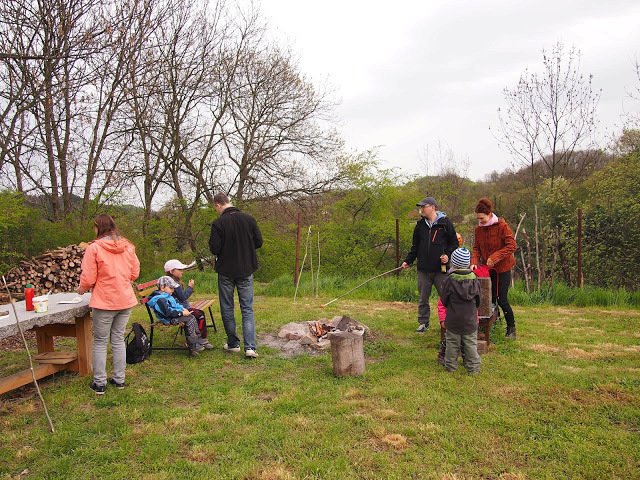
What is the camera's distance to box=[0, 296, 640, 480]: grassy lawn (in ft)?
9.07

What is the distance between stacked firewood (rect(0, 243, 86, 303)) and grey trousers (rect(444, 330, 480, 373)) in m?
6.63

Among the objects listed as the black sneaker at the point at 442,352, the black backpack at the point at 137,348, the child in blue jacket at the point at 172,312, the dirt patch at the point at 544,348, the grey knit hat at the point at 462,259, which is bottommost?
the dirt patch at the point at 544,348

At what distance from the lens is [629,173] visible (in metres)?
10.4

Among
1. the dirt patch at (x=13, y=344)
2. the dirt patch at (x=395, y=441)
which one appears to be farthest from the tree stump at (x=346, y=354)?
the dirt patch at (x=13, y=344)

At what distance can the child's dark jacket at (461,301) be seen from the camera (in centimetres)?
427

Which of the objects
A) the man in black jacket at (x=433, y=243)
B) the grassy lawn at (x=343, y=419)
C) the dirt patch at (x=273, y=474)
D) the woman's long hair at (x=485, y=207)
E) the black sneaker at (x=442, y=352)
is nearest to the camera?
the dirt patch at (x=273, y=474)

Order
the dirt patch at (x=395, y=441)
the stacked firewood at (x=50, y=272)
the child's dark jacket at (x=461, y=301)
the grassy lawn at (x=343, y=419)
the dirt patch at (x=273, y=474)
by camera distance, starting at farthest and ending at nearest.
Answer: the stacked firewood at (x=50, y=272) < the child's dark jacket at (x=461, y=301) < the dirt patch at (x=395, y=441) < the grassy lawn at (x=343, y=419) < the dirt patch at (x=273, y=474)

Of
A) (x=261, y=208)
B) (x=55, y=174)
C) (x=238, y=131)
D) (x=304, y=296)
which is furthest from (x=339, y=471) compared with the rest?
(x=238, y=131)

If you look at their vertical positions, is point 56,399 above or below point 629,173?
below

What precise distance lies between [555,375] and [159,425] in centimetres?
341

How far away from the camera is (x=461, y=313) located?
4285mm

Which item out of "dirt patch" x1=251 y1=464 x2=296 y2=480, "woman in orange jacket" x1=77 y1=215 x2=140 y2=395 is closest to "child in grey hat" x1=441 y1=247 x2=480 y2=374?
"dirt patch" x1=251 y1=464 x2=296 y2=480

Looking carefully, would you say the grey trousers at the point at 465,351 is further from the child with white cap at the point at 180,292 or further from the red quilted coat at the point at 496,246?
the child with white cap at the point at 180,292

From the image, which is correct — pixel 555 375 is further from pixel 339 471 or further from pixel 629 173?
pixel 629 173
